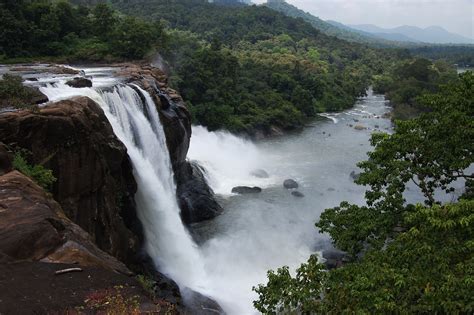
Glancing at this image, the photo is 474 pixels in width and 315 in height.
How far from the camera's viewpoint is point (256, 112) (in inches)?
2287

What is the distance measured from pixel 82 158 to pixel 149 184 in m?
5.50

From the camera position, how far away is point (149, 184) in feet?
67.7

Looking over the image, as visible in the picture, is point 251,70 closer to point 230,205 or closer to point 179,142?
point 230,205

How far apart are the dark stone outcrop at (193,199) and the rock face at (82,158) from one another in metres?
9.24

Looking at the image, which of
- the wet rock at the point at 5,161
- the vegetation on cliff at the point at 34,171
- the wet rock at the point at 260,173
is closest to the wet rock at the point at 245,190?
the wet rock at the point at 260,173

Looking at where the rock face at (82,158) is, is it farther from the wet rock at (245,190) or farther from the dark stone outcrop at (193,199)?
the wet rock at (245,190)

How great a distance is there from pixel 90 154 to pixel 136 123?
20.4 ft

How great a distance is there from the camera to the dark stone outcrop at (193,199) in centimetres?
2744

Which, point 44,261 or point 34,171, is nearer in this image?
point 44,261

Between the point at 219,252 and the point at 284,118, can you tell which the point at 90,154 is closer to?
the point at 219,252

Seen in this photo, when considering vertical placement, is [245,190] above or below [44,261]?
below

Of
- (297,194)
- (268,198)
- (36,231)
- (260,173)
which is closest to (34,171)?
(36,231)

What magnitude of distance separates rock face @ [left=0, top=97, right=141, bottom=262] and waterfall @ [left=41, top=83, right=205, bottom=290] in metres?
2.18

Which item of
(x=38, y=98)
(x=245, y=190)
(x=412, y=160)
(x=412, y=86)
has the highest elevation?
(x=38, y=98)
